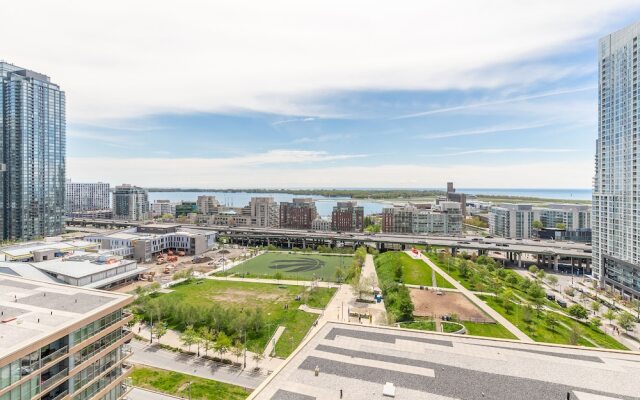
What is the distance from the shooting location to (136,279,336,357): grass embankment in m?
37.7

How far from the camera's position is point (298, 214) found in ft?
418

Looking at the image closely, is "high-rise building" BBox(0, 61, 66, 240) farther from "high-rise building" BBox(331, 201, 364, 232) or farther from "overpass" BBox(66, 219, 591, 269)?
"high-rise building" BBox(331, 201, 364, 232)

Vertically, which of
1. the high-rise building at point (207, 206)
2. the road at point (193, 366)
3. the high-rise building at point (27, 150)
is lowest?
the road at point (193, 366)

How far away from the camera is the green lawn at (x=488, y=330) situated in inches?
1471

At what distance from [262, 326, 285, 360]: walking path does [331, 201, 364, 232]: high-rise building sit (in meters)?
80.3

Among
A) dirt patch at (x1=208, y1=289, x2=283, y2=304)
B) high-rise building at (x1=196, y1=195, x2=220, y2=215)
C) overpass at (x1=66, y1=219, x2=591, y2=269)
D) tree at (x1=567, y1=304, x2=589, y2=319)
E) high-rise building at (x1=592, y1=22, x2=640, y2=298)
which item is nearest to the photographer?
tree at (x1=567, y1=304, x2=589, y2=319)

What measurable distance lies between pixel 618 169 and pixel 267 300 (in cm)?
5897

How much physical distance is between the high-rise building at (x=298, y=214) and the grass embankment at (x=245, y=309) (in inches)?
2710

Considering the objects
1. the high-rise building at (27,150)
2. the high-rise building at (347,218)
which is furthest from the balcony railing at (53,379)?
the high-rise building at (347,218)

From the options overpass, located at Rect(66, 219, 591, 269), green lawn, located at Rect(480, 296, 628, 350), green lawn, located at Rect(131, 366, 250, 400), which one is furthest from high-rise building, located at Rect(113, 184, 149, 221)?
green lawn, located at Rect(480, 296, 628, 350)

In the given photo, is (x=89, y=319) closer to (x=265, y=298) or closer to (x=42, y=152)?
(x=265, y=298)

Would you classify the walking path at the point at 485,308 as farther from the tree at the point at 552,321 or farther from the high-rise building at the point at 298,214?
the high-rise building at the point at 298,214

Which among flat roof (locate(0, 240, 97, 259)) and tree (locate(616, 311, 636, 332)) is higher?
flat roof (locate(0, 240, 97, 259))

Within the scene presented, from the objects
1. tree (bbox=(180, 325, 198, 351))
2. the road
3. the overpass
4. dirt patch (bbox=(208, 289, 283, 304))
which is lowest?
the road
